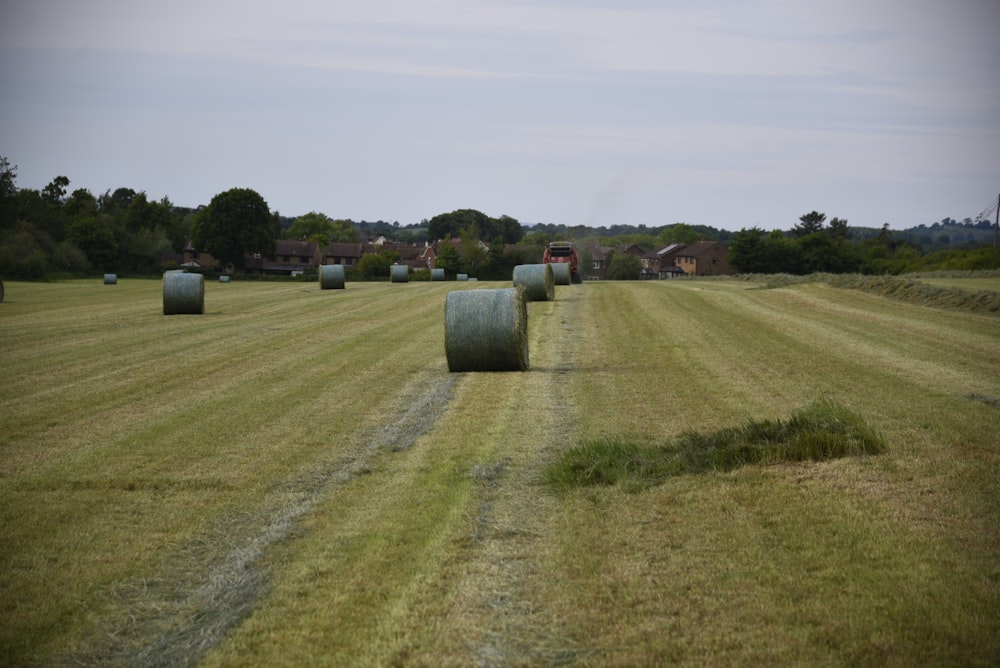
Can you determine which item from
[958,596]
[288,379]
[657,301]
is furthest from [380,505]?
[657,301]

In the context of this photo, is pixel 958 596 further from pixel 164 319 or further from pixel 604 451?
pixel 164 319

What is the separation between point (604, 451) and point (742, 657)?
4.69 metres

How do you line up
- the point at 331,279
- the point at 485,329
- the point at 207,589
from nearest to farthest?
the point at 207,589 < the point at 485,329 < the point at 331,279

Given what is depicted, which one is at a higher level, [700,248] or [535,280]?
[700,248]


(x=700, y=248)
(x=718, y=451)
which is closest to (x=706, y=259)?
(x=700, y=248)

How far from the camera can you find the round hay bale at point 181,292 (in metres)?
31.4

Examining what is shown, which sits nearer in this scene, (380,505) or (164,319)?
(380,505)

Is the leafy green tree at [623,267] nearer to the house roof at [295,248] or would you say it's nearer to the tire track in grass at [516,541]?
the house roof at [295,248]

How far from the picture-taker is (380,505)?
29.4ft

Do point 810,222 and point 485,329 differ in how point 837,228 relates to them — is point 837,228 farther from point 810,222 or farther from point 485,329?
point 485,329

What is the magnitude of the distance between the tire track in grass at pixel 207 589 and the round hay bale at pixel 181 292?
74.6ft

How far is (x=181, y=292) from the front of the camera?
3138cm

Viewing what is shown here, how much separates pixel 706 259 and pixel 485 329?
452ft

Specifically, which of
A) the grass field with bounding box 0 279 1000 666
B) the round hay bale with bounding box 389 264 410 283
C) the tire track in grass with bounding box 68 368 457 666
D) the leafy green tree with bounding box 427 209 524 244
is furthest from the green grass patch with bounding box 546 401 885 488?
the leafy green tree with bounding box 427 209 524 244
